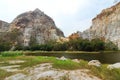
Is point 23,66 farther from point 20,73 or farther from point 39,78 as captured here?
point 39,78

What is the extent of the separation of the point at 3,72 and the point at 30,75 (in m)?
3.35

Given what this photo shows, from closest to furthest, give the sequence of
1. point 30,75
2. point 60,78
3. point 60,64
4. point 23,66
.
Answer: point 60,78 < point 30,75 < point 60,64 < point 23,66

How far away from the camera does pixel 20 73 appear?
22.8 metres

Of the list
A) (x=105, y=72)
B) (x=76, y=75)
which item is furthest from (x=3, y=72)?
(x=105, y=72)

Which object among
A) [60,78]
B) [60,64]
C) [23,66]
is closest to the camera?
[60,78]

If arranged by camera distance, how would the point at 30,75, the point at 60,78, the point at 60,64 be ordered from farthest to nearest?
the point at 60,64 < the point at 30,75 < the point at 60,78

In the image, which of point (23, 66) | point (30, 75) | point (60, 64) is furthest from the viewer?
point (23, 66)

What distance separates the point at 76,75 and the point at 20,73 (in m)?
4.86

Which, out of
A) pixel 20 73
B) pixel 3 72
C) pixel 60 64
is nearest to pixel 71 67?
pixel 60 64

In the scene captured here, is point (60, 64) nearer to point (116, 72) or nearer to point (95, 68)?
point (95, 68)

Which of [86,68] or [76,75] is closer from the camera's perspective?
[76,75]

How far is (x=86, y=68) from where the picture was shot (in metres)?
22.7

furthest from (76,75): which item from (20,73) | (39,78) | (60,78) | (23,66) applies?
(23,66)

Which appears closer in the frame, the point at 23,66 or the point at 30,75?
the point at 30,75
